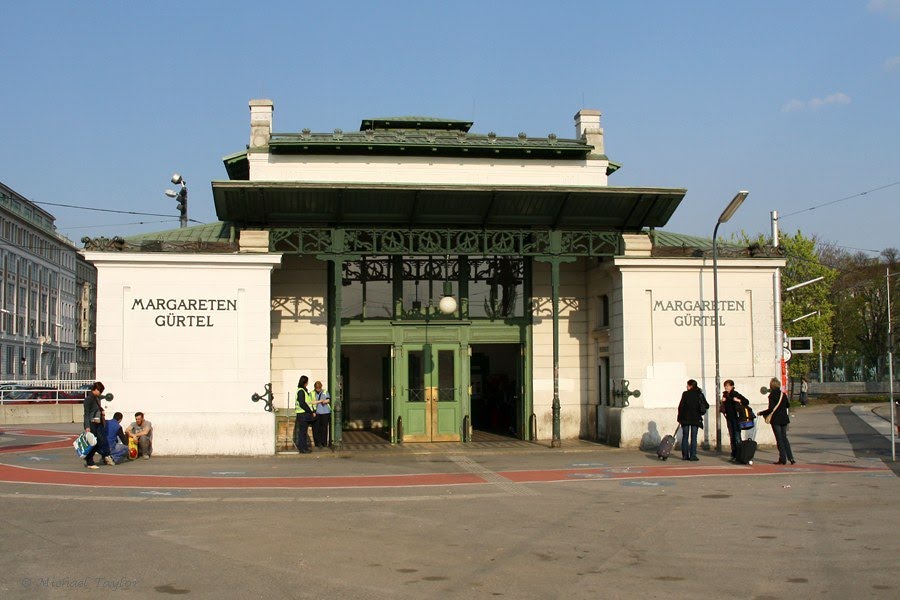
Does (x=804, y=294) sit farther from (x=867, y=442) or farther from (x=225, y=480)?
(x=225, y=480)

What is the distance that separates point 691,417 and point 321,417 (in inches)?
331

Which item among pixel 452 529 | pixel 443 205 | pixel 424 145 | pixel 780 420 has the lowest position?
pixel 452 529

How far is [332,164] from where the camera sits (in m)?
23.4

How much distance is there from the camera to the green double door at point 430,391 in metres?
24.0

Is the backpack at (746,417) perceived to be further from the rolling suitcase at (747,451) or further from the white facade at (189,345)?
the white facade at (189,345)

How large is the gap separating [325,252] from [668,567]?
47.5 feet


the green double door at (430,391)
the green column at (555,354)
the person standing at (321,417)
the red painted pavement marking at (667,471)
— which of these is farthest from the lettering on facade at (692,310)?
the person standing at (321,417)

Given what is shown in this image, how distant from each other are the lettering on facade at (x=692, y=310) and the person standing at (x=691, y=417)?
304 cm

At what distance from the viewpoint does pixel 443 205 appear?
74.9 feet

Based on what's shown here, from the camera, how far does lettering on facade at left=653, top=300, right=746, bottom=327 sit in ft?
75.5

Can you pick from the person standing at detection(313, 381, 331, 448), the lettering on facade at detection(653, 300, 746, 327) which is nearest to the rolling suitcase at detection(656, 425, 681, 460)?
the lettering on facade at detection(653, 300, 746, 327)

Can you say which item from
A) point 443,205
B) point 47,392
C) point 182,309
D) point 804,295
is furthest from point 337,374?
point 804,295

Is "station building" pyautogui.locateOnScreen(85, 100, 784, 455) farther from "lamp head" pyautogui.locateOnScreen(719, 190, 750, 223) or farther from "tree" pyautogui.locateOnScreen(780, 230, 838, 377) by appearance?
"tree" pyautogui.locateOnScreen(780, 230, 838, 377)

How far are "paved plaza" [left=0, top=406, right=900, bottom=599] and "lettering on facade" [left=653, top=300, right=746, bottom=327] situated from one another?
4.08m
